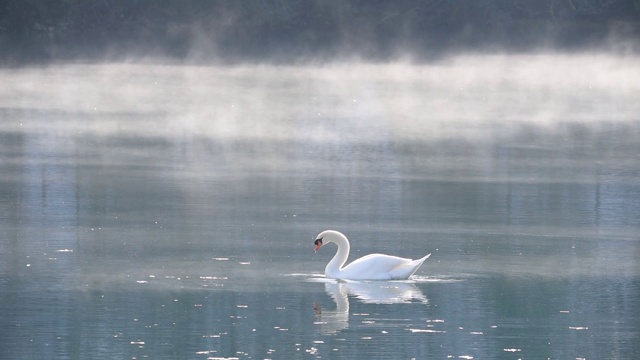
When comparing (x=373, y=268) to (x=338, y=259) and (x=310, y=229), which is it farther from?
(x=310, y=229)

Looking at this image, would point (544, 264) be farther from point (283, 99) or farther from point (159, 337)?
point (283, 99)

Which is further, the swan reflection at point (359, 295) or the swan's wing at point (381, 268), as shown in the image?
the swan's wing at point (381, 268)

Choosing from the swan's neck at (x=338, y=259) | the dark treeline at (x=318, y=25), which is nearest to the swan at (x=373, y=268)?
the swan's neck at (x=338, y=259)

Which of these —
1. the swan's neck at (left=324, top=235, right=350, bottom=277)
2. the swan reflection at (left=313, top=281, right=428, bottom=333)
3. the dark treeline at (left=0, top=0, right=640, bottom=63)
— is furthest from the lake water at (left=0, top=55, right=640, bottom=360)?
the dark treeline at (left=0, top=0, right=640, bottom=63)

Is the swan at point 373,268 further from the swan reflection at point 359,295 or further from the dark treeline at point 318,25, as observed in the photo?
the dark treeline at point 318,25

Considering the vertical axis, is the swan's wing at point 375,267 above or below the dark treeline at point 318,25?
below

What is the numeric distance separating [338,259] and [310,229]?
6.28 feet

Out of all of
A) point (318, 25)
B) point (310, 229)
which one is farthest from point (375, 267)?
point (318, 25)

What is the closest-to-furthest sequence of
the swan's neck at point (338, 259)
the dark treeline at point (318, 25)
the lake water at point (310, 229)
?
the lake water at point (310, 229), the swan's neck at point (338, 259), the dark treeline at point (318, 25)

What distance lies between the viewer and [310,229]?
13.0 m

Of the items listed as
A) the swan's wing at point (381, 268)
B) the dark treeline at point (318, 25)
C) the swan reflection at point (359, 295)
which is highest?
the dark treeline at point (318, 25)

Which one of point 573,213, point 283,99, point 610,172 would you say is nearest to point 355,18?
point 283,99

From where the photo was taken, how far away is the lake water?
9156 millimetres

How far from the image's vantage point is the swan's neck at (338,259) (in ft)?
36.1
